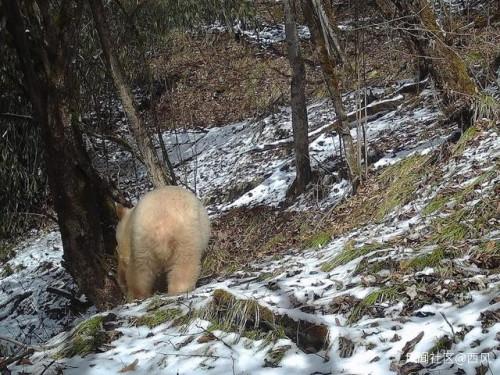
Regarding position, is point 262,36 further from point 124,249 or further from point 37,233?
point 124,249

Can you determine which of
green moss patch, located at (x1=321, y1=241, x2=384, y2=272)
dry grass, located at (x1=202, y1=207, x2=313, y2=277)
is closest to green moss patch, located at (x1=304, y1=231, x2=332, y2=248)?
dry grass, located at (x1=202, y1=207, x2=313, y2=277)

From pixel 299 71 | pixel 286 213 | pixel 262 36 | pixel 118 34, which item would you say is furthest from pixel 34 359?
pixel 262 36

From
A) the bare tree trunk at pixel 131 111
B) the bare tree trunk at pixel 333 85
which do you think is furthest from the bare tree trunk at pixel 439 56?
the bare tree trunk at pixel 131 111

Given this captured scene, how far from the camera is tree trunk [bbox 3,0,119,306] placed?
6.58 meters

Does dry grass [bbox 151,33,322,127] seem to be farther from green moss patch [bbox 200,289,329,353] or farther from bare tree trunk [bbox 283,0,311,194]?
green moss patch [bbox 200,289,329,353]

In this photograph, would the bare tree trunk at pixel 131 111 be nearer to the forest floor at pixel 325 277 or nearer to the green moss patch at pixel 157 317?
the forest floor at pixel 325 277

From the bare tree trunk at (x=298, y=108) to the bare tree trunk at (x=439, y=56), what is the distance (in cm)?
186

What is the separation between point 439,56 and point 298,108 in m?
2.50

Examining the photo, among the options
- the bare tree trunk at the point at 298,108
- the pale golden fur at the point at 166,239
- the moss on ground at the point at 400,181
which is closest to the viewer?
the pale golden fur at the point at 166,239

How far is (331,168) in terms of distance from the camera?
32.7ft

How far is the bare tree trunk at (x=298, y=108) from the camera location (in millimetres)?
9297

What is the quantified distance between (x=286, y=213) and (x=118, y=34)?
5363 mm

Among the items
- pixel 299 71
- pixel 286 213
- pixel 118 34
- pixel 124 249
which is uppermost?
pixel 118 34

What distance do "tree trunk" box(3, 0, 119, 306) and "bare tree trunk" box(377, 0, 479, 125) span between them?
4.03m
